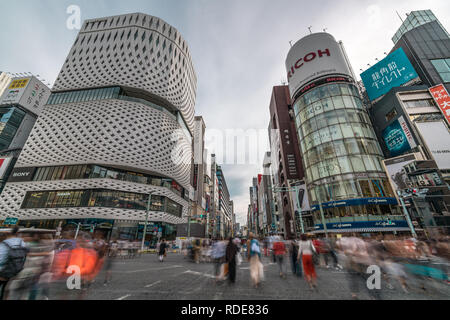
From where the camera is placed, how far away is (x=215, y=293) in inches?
222

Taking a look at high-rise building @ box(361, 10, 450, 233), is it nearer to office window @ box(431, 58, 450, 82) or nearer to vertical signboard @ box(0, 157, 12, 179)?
office window @ box(431, 58, 450, 82)

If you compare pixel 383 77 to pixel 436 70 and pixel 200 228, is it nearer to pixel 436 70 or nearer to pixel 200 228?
pixel 436 70

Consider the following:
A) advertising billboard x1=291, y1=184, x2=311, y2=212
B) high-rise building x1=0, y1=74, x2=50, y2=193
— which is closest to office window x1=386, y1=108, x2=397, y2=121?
advertising billboard x1=291, y1=184, x2=311, y2=212

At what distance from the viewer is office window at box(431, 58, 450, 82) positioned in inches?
1352

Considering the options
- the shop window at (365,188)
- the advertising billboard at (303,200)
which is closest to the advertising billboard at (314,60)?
the advertising billboard at (303,200)

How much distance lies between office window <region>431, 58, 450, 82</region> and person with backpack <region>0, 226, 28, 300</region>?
57231 mm

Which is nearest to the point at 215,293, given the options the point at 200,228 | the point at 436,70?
the point at 200,228

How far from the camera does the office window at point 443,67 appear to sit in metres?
34.3

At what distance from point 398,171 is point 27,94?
342ft

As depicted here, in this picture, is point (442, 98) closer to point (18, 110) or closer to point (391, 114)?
point (391, 114)

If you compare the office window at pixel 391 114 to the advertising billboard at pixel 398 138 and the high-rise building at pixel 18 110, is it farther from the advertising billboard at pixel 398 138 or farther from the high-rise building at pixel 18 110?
the high-rise building at pixel 18 110

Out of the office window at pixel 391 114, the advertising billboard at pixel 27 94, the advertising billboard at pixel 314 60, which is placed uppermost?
the advertising billboard at pixel 27 94

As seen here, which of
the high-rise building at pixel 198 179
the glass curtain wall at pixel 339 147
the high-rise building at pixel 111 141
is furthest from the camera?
the high-rise building at pixel 198 179
